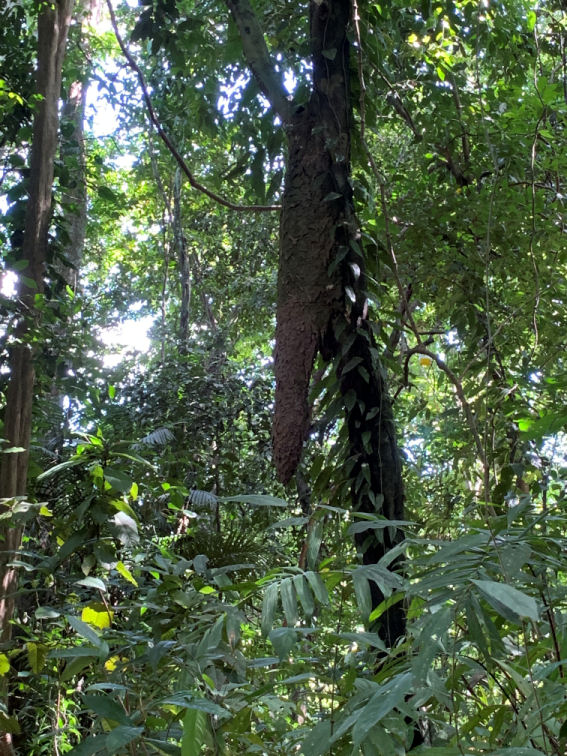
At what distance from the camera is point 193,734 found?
2.32ft

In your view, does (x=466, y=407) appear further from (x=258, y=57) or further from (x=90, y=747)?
(x=258, y=57)

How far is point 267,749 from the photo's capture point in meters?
0.90

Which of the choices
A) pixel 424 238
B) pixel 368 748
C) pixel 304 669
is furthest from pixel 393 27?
pixel 368 748

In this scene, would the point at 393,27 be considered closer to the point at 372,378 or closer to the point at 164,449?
the point at 372,378

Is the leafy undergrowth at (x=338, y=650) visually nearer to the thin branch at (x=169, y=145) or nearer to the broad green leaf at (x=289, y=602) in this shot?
the broad green leaf at (x=289, y=602)

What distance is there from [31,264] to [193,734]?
1.54 metres

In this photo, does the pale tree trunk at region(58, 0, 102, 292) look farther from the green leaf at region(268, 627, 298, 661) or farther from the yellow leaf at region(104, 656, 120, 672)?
the green leaf at region(268, 627, 298, 661)

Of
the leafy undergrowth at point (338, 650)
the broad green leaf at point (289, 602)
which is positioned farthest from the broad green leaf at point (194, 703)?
the broad green leaf at point (289, 602)

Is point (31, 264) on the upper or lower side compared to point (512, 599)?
upper

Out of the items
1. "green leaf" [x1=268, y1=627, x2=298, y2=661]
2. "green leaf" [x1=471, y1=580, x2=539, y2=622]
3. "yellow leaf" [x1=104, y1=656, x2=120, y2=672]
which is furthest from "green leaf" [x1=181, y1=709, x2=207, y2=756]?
"yellow leaf" [x1=104, y1=656, x2=120, y2=672]

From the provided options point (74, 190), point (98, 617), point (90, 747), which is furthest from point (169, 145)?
point (74, 190)

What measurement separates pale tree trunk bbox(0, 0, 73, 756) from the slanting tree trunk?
25.4 inches

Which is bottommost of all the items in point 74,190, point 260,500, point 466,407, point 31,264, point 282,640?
point 282,640

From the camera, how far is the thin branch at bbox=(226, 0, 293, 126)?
75.3 inches
